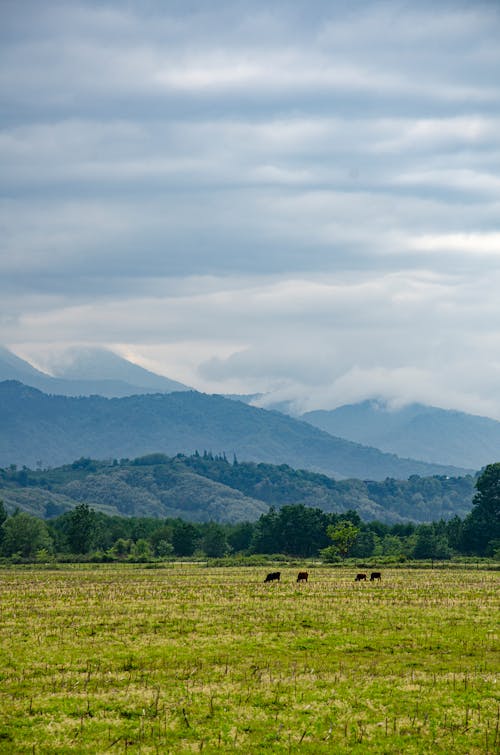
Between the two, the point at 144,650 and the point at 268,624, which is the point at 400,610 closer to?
the point at 268,624

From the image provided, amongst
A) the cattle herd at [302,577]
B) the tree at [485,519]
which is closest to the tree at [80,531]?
the tree at [485,519]

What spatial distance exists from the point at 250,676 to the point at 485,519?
149635 mm

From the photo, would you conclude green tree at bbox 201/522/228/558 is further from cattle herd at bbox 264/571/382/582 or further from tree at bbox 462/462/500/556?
cattle herd at bbox 264/571/382/582

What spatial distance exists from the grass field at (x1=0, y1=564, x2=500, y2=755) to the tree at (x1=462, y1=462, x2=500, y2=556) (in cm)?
11660

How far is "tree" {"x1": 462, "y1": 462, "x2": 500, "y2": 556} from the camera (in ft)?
547

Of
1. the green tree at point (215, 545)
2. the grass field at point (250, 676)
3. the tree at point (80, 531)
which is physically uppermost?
the grass field at point (250, 676)

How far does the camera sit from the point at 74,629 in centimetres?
4347

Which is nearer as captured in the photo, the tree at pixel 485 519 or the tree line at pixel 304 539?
the tree line at pixel 304 539

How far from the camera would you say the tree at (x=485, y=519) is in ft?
547

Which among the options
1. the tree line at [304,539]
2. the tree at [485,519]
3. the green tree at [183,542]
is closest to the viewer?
the tree line at [304,539]

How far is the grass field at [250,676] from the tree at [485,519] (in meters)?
117

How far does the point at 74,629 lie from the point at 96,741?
61.4 ft

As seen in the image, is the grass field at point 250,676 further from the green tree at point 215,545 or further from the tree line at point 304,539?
the green tree at point 215,545

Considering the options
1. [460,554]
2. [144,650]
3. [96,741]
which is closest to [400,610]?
[144,650]
